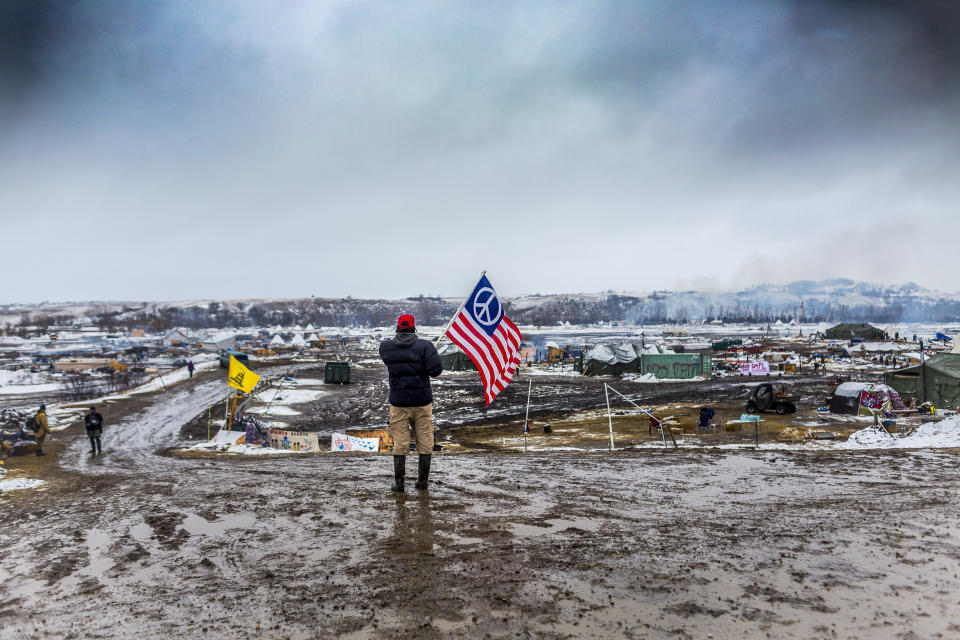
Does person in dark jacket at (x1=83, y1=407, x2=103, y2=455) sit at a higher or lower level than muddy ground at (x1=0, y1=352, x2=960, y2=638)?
lower

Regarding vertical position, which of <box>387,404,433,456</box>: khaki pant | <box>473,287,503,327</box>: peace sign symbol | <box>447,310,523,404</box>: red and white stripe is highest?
<box>473,287,503,327</box>: peace sign symbol

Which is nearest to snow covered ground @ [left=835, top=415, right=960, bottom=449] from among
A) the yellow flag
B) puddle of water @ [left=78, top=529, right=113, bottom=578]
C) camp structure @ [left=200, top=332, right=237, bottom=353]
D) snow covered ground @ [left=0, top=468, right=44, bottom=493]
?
puddle of water @ [left=78, top=529, right=113, bottom=578]

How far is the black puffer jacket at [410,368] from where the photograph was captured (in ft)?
21.9

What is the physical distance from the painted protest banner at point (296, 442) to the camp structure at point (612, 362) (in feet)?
130

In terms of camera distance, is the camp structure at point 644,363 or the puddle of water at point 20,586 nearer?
the puddle of water at point 20,586

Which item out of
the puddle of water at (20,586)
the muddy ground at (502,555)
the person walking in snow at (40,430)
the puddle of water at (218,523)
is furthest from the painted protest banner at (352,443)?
the puddle of water at (20,586)

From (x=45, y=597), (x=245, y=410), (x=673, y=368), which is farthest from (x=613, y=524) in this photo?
(x=673, y=368)

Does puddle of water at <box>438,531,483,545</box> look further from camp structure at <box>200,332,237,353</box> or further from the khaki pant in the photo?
camp structure at <box>200,332,237,353</box>

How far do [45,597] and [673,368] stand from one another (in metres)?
50.1

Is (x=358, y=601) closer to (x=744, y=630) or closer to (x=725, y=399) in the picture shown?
(x=744, y=630)

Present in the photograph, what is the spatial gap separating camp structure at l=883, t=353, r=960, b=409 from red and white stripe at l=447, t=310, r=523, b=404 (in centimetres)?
2587

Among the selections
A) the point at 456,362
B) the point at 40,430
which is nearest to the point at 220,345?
the point at 456,362

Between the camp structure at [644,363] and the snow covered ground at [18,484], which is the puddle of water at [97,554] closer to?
the snow covered ground at [18,484]

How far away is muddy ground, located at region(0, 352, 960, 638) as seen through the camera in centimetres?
354
